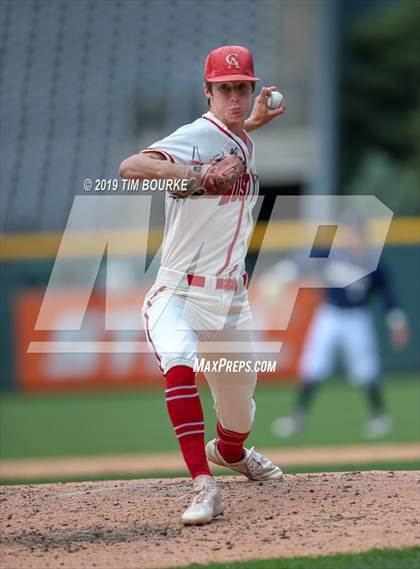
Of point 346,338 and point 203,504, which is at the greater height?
point 203,504

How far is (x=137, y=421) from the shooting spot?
11.3 metres

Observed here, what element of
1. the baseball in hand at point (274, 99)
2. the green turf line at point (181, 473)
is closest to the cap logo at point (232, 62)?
the baseball in hand at point (274, 99)

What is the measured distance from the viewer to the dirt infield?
423cm

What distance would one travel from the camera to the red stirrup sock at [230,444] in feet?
17.1

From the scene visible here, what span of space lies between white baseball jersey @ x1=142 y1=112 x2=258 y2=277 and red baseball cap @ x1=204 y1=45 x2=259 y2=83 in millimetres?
217

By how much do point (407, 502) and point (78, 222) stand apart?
453 inches

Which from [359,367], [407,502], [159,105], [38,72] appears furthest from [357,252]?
[159,105]

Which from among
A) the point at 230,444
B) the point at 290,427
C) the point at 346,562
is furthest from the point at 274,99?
the point at 290,427

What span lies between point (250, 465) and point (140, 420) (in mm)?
6104

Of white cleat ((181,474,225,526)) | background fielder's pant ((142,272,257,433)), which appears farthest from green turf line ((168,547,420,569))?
background fielder's pant ((142,272,257,433))

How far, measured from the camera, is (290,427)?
33.2ft

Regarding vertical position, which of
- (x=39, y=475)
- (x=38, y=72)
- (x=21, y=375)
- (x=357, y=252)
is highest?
(x=38, y=72)

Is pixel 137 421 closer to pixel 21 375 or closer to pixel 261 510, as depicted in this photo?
pixel 21 375

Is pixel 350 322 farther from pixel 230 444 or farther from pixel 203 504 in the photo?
pixel 203 504
